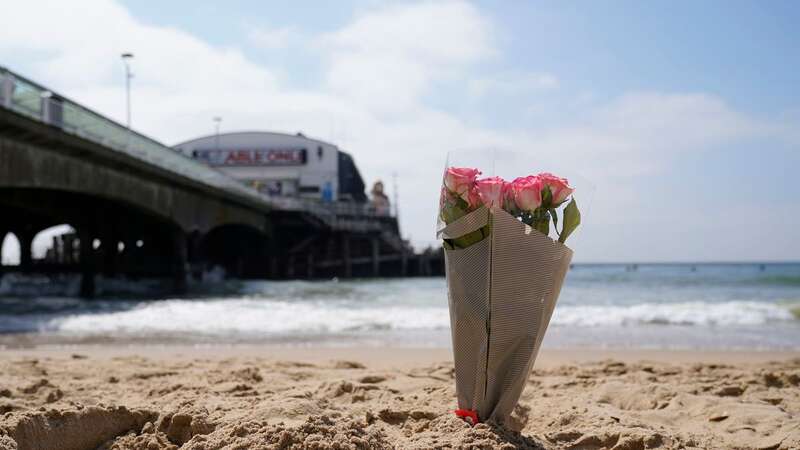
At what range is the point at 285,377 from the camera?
14.9 feet

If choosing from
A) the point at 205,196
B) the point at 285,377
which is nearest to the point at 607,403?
the point at 285,377

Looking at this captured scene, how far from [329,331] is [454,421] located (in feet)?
24.3

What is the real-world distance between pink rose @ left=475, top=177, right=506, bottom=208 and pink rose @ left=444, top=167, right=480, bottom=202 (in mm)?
36

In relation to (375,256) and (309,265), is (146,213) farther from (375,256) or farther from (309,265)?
(375,256)

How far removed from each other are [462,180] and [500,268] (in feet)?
1.13

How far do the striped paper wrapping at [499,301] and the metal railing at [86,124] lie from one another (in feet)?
38.5

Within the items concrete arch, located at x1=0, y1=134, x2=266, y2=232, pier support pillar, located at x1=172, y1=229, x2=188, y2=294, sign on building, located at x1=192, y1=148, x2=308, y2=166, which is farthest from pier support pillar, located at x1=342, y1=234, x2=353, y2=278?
pier support pillar, located at x1=172, y1=229, x2=188, y2=294

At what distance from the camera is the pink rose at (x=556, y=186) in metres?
2.42

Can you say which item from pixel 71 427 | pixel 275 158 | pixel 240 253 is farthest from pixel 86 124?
pixel 275 158

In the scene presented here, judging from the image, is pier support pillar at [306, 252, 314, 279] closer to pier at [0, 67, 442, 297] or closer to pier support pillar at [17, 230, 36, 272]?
pier at [0, 67, 442, 297]

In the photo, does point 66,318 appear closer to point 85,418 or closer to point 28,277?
point 85,418

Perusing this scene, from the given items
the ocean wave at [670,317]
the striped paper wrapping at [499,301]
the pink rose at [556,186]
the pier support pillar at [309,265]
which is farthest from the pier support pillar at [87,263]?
the pink rose at [556,186]

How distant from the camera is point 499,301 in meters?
2.44

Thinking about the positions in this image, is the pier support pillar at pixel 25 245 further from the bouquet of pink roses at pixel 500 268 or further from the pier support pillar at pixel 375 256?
the bouquet of pink roses at pixel 500 268
